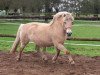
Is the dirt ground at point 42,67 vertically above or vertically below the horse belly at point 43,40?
below

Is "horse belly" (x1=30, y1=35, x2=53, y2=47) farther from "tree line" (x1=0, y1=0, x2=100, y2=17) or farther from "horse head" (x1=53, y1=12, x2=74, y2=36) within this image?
"tree line" (x1=0, y1=0, x2=100, y2=17)

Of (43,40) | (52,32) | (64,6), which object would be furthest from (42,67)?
(64,6)

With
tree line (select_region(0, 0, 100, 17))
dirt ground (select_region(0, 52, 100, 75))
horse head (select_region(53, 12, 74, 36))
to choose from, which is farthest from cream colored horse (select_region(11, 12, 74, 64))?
tree line (select_region(0, 0, 100, 17))

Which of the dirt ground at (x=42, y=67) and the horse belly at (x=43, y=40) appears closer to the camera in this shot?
the dirt ground at (x=42, y=67)

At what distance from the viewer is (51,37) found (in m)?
7.74

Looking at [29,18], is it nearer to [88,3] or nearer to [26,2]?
[26,2]

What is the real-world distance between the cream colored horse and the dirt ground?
0.41 metres

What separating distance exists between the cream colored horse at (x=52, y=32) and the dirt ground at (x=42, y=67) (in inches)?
16.3

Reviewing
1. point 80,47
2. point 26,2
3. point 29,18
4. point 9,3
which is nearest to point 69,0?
point 26,2

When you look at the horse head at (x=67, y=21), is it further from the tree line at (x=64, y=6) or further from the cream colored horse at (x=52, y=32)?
the tree line at (x=64, y=6)

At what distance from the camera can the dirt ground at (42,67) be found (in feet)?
22.2

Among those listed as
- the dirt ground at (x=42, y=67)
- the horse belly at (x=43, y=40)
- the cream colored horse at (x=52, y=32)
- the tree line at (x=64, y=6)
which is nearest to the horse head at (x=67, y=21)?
the cream colored horse at (x=52, y=32)

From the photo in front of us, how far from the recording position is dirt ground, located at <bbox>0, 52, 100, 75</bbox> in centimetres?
677

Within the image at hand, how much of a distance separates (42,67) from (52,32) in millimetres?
918
